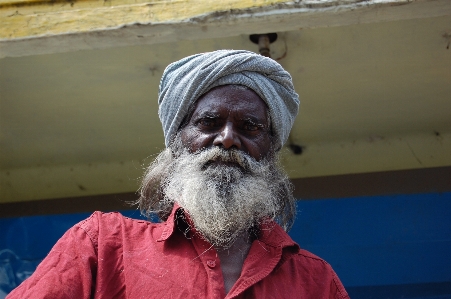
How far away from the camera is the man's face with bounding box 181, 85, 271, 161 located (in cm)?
212

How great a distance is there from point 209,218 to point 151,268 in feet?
0.96

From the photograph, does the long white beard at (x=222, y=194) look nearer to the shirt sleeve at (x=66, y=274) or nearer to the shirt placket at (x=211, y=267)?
the shirt placket at (x=211, y=267)

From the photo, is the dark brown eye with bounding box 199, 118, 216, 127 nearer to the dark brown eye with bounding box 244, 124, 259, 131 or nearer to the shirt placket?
the dark brown eye with bounding box 244, 124, 259, 131

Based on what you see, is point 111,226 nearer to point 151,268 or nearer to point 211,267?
point 151,268

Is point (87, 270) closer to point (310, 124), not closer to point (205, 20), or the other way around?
point (205, 20)

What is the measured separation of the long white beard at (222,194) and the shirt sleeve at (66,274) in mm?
379

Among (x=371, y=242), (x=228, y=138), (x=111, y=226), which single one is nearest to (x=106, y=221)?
(x=111, y=226)

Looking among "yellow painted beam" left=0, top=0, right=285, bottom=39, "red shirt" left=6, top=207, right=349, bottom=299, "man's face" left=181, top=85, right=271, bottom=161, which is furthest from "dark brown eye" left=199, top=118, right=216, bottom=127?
"yellow painted beam" left=0, top=0, right=285, bottom=39

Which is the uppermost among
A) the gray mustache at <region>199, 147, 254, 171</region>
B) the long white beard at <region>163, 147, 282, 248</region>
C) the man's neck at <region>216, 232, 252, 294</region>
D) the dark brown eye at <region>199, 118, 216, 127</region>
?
the dark brown eye at <region>199, 118, 216, 127</region>

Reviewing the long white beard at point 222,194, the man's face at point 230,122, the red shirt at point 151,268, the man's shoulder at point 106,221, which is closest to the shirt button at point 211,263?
the red shirt at point 151,268

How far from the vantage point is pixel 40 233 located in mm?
3613

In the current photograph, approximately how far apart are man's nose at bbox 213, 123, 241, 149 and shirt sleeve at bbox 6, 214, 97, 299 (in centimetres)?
55

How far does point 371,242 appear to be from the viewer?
3.36m

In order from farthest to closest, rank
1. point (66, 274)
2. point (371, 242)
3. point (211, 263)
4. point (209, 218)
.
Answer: point (371, 242)
point (209, 218)
point (211, 263)
point (66, 274)
